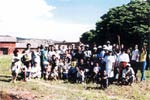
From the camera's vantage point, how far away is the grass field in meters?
14.6

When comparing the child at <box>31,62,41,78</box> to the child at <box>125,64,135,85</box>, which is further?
the child at <box>31,62,41,78</box>

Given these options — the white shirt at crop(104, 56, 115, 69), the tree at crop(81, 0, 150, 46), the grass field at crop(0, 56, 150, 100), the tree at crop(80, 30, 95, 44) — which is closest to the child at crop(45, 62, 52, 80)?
the grass field at crop(0, 56, 150, 100)

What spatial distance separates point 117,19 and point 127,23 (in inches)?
61.6

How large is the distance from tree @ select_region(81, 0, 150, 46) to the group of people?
412 inches

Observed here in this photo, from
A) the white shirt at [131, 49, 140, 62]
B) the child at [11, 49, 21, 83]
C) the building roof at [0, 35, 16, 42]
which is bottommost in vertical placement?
the child at [11, 49, 21, 83]

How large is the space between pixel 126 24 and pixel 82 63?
550 inches

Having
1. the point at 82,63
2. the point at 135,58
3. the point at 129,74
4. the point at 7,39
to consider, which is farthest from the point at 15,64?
the point at 7,39

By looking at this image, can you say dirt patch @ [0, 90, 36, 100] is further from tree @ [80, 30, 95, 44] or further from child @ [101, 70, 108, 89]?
tree @ [80, 30, 95, 44]

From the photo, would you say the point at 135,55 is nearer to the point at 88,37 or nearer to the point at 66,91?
the point at 66,91

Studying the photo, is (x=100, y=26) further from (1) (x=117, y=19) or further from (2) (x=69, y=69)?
(2) (x=69, y=69)

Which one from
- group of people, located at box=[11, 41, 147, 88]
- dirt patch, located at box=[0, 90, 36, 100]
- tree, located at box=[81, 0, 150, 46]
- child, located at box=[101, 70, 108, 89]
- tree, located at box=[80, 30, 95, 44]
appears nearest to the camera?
dirt patch, located at box=[0, 90, 36, 100]

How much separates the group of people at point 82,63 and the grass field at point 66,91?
0.60 meters

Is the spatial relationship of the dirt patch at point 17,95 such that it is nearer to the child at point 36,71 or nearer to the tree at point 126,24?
the child at point 36,71

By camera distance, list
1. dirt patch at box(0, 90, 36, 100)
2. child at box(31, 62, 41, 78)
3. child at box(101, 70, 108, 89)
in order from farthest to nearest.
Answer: child at box(31, 62, 41, 78), child at box(101, 70, 108, 89), dirt patch at box(0, 90, 36, 100)
